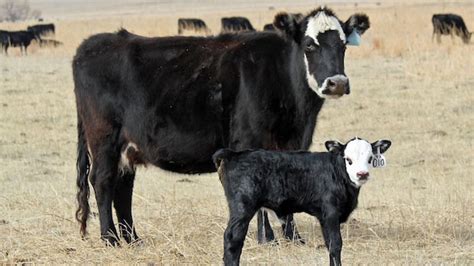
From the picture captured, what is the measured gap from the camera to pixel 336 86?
766 cm

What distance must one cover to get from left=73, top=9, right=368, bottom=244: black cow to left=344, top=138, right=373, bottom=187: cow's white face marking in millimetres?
1322

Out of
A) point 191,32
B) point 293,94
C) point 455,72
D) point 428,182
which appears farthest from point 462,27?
point 293,94

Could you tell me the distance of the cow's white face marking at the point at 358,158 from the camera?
20.7ft

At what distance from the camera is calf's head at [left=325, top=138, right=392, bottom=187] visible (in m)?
6.32

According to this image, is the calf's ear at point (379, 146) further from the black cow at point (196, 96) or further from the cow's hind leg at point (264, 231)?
the cow's hind leg at point (264, 231)

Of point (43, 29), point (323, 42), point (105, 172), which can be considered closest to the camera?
point (323, 42)

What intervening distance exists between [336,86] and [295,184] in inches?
53.7

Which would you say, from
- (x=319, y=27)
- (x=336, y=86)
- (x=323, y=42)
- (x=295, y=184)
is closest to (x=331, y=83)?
(x=336, y=86)

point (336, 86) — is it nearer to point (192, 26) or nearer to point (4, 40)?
point (4, 40)

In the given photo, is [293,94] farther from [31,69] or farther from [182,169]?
[31,69]

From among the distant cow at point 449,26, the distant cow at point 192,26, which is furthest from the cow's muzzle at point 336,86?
the distant cow at point 192,26

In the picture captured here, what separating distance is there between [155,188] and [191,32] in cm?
3376

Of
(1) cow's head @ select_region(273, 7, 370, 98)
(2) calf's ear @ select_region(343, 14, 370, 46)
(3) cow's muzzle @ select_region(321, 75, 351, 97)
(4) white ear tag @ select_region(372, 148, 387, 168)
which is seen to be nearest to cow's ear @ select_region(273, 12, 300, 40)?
(1) cow's head @ select_region(273, 7, 370, 98)

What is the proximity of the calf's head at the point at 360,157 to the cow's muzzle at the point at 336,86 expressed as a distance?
1.22m
